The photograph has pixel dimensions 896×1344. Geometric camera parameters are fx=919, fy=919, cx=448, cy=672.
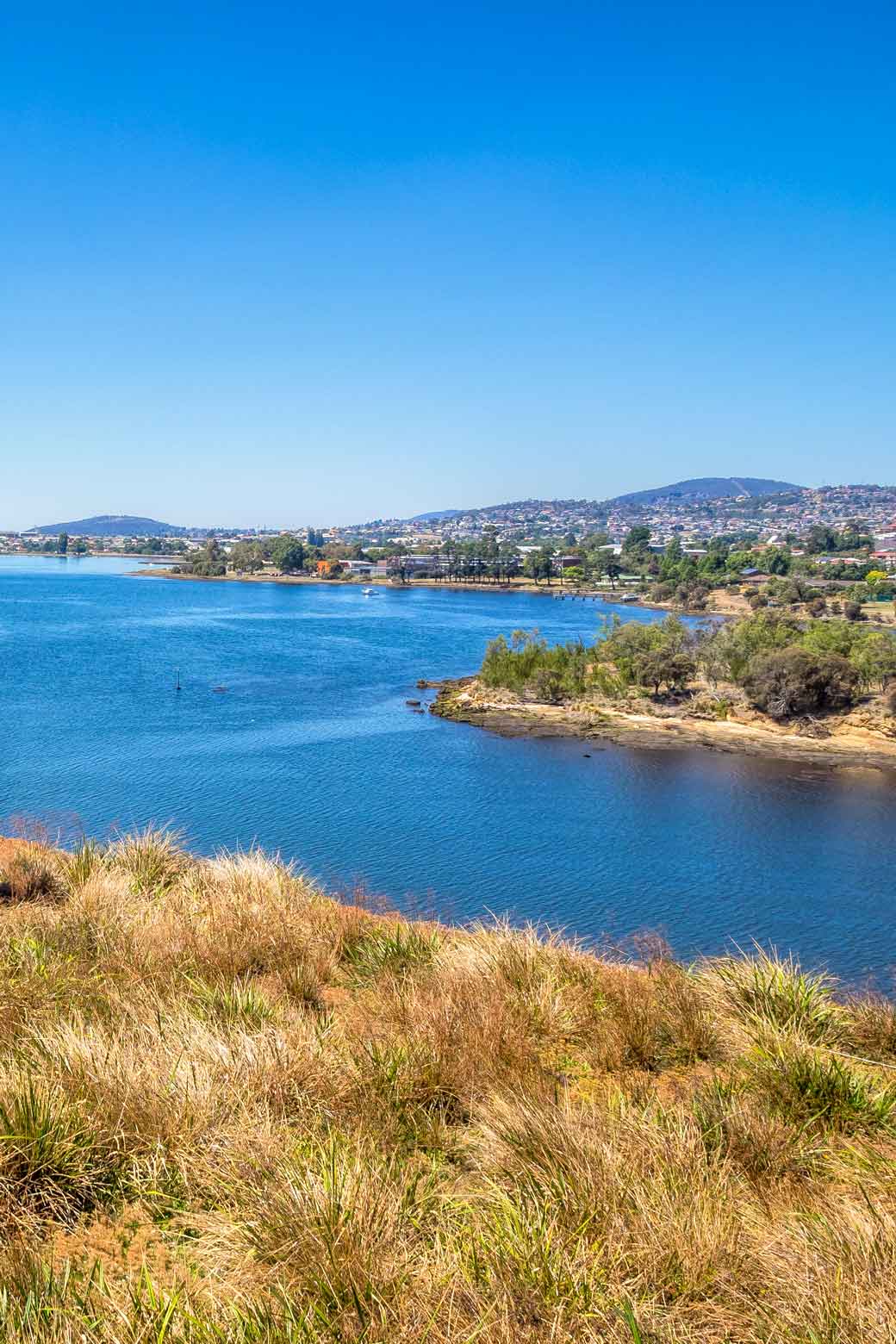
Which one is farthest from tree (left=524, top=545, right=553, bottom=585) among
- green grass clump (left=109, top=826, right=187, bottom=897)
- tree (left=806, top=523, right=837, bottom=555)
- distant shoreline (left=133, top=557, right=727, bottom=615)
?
green grass clump (left=109, top=826, right=187, bottom=897)

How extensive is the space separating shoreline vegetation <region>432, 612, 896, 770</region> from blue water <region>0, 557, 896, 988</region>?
2.83m

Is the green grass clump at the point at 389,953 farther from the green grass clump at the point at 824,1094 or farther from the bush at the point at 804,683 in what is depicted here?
the bush at the point at 804,683

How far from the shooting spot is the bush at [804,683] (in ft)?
147

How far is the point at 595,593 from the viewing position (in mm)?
129875

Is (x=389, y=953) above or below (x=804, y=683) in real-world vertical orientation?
above

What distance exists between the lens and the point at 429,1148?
187 inches

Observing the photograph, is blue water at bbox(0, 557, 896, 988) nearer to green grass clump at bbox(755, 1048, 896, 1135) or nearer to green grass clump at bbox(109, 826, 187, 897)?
green grass clump at bbox(109, 826, 187, 897)

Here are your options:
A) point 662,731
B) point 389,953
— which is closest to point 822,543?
point 662,731

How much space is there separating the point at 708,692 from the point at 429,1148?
157ft

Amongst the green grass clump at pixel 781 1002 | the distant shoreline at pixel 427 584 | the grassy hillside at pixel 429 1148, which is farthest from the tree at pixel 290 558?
the green grass clump at pixel 781 1002

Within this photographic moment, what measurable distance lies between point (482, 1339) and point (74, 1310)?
1.38 m

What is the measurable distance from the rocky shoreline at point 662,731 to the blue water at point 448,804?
172cm

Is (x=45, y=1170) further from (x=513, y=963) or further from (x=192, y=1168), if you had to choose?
(x=513, y=963)

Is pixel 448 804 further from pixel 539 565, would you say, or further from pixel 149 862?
pixel 539 565
